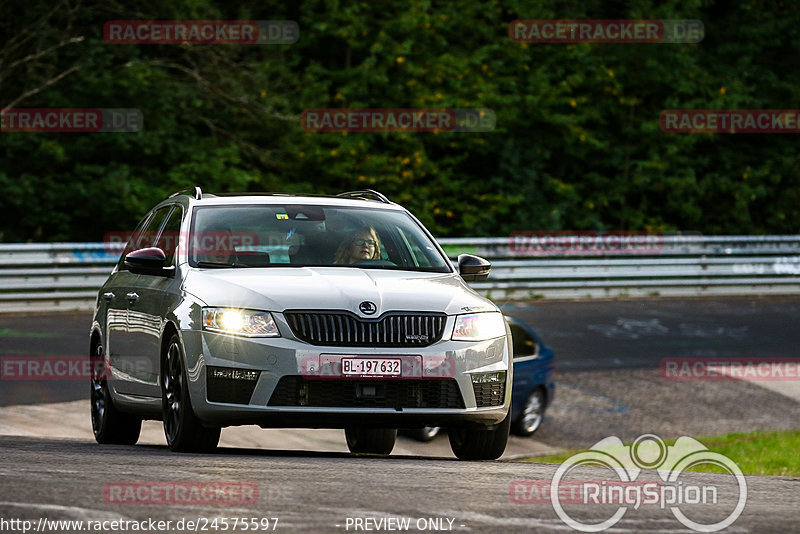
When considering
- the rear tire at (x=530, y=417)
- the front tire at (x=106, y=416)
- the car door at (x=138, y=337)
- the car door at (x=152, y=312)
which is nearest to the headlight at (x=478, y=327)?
the car door at (x=152, y=312)

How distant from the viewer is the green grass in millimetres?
15297

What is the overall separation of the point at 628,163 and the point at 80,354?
22.4m

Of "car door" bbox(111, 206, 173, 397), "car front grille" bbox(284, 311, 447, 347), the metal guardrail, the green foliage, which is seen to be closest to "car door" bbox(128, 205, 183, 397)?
"car door" bbox(111, 206, 173, 397)

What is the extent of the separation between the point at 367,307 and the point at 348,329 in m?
0.17

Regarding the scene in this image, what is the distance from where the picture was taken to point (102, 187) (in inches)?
1230

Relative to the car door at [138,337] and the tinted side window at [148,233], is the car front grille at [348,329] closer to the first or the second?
the car door at [138,337]

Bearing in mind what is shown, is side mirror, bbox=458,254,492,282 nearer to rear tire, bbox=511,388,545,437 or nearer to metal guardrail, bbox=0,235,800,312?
rear tire, bbox=511,388,545,437

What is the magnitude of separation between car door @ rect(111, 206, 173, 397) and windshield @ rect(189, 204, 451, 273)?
1.88 ft

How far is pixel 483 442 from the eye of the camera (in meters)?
9.77

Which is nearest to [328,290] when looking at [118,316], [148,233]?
[118,316]

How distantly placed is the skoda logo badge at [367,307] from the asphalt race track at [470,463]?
89 cm

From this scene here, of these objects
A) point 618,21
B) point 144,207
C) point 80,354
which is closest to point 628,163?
point 618,21

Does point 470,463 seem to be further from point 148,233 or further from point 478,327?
point 148,233

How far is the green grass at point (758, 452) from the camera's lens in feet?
50.2
